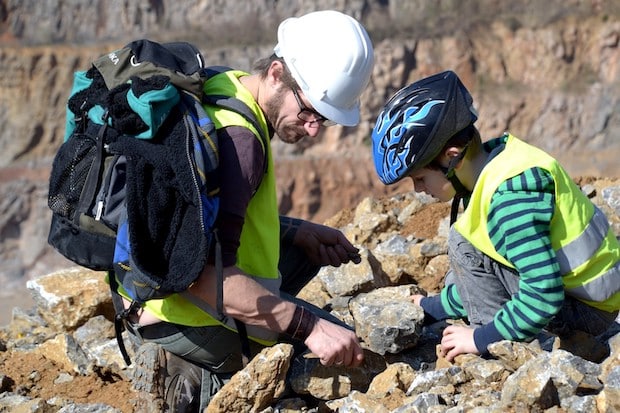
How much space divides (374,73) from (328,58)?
20628 mm

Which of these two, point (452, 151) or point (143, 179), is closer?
point (143, 179)

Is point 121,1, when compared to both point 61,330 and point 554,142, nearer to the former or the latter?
point 554,142

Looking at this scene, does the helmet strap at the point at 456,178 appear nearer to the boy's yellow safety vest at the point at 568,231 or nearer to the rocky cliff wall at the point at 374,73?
the boy's yellow safety vest at the point at 568,231

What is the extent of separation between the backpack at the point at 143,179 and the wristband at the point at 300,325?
23 cm

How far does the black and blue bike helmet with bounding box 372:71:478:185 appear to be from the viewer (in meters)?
3.29

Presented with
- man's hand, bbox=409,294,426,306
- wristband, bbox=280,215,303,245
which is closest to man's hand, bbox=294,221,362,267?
wristband, bbox=280,215,303,245

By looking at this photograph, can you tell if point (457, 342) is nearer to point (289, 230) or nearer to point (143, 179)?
point (289, 230)

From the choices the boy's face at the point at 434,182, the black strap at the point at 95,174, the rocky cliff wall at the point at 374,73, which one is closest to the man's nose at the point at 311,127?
the boy's face at the point at 434,182

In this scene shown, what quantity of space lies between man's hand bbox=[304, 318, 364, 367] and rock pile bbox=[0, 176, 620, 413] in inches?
4.2

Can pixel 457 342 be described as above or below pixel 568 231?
below

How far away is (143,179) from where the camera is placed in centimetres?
320

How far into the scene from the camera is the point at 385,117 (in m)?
3.39

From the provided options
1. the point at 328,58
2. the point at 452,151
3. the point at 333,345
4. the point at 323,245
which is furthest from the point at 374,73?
the point at 333,345

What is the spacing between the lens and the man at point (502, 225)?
309 centimetres
